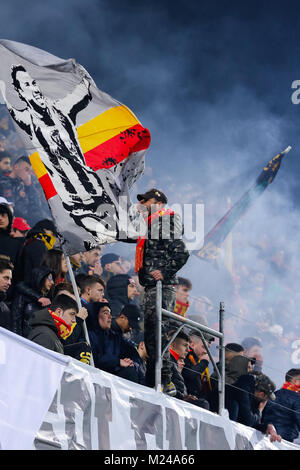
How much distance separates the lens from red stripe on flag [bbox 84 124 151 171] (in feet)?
24.6

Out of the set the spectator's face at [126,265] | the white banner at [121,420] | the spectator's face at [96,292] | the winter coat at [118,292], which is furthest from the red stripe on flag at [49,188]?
the spectator's face at [126,265]

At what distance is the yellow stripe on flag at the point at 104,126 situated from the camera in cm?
753

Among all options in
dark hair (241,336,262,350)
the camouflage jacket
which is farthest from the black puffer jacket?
dark hair (241,336,262,350)

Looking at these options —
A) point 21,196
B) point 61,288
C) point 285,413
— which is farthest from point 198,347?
point 21,196

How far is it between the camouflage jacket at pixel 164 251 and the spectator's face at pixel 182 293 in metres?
2.15

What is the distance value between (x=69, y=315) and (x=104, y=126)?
2.27 metres

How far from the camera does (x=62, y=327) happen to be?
19.9 ft

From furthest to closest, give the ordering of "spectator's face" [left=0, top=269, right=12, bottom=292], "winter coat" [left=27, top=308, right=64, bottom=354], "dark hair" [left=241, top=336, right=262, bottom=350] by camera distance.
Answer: "dark hair" [left=241, top=336, right=262, bottom=350]
"spectator's face" [left=0, top=269, right=12, bottom=292]
"winter coat" [left=27, top=308, right=64, bottom=354]

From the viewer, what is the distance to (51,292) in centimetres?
693

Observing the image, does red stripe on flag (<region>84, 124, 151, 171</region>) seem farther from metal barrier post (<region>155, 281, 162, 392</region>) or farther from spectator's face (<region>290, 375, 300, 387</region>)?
spectator's face (<region>290, 375, 300, 387</region>)

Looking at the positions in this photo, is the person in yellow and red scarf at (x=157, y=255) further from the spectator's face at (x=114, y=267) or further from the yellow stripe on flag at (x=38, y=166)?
the spectator's face at (x=114, y=267)

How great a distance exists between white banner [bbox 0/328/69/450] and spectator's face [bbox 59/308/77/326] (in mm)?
943

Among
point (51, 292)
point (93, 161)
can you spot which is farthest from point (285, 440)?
point (93, 161)
